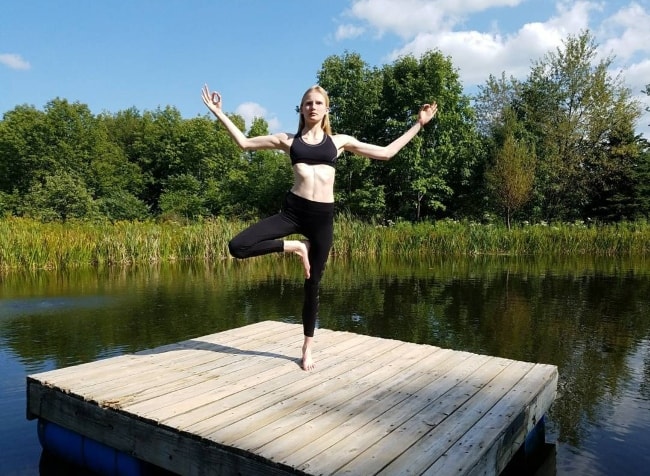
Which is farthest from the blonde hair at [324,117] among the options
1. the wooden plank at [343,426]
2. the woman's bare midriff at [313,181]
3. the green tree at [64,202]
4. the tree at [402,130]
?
the green tree at [64,202]

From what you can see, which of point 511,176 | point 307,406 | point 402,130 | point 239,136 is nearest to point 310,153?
point 239,136

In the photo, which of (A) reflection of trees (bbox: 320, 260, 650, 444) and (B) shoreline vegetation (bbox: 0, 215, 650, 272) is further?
(B) shoreline vegetation (bbox: 0, 215, 650, 272)

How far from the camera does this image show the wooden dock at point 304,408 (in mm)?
2525

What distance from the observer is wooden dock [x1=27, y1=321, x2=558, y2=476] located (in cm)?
253

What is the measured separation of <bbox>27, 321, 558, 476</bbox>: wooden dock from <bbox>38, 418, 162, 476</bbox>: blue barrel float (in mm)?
111

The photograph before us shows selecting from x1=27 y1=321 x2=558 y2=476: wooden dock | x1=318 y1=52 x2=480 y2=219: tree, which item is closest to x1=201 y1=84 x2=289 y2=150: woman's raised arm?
x1=27 y1=321 x2=558 y2=476: wooden dock

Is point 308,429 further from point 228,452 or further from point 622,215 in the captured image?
point 622,215

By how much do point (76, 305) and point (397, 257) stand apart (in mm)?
11668

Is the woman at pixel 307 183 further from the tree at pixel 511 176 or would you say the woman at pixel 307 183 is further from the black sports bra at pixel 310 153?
the tree at pixel 511 176

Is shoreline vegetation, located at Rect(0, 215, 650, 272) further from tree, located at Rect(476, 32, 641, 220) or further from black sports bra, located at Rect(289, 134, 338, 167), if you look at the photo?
black sports bra, located at Rect(289, 134, 338, 167)

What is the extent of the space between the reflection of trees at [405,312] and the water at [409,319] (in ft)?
0.08

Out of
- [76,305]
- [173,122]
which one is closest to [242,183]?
[173,122]

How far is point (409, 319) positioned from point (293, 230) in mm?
4850

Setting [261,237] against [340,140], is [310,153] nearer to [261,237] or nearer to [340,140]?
[340,140]
